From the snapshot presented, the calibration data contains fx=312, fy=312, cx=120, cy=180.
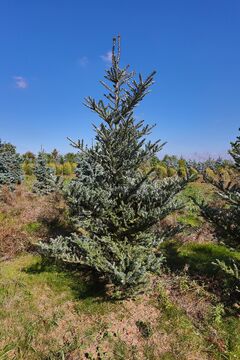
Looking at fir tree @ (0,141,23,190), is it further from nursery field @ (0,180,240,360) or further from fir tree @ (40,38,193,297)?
fir tree @ (40,38,193,297)

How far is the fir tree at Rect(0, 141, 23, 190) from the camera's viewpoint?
22.9 meters

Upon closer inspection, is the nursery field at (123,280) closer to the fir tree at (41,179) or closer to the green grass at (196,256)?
the green grass at (196,256)

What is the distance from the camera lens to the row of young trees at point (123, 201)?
6.29 m

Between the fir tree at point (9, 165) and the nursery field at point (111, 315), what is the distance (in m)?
14.7

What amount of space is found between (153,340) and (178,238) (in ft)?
16.3

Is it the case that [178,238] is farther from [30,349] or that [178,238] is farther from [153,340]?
[30,349]

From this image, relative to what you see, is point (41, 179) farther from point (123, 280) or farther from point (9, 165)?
point (123, 280)

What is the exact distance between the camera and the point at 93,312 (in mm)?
6500

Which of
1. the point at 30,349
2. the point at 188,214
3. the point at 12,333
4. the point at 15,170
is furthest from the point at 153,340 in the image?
the point at 15,170

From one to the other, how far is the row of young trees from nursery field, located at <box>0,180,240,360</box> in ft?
2.26

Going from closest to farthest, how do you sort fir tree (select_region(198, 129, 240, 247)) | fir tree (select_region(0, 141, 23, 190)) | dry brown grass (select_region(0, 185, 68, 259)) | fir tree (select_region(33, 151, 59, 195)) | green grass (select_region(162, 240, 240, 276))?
1. fir tree (select_region(198, 129, 240, 247))
2. green grass (select_region(162, 240, 240, 276))
3. dry brown grass (select_region(0, 185, 68, 259))
4. fir tree (select_region(33, 151, 59, 195))
5. fir tree (select_region(0, 141, 23, 190))

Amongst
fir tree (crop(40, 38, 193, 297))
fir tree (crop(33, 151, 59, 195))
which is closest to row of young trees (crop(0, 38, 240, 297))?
fir tree (crop(40, 38, 193, 297))

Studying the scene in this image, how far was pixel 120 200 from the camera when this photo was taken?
22.6 feet

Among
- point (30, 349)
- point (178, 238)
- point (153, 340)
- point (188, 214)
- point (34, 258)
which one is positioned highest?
point (188, 214)
